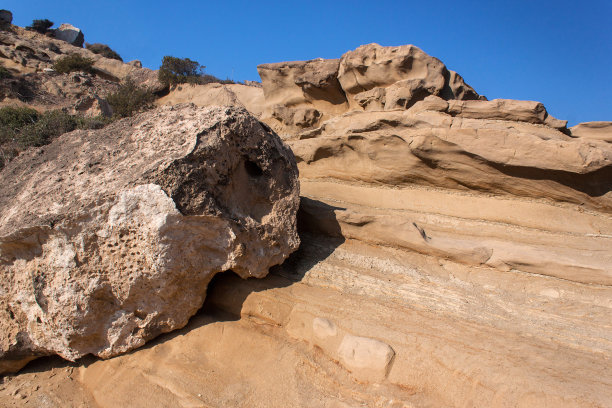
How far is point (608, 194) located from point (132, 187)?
13.2 feet

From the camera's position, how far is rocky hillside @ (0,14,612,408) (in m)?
2.49

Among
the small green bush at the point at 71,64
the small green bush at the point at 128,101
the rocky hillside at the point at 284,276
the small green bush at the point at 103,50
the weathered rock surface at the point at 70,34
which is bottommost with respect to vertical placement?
the rocky hillside at the point at 284,276

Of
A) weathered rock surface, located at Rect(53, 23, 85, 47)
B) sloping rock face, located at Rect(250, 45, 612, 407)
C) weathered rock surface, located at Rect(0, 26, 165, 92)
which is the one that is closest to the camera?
sloping rock face, located at Rect(250, 45, 612, 407)

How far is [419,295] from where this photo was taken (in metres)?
3.01

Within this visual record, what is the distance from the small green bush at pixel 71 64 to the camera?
1673cm

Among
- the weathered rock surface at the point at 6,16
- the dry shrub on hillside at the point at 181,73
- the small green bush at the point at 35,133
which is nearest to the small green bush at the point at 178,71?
the dry shrub on hillside at the point at 181,73

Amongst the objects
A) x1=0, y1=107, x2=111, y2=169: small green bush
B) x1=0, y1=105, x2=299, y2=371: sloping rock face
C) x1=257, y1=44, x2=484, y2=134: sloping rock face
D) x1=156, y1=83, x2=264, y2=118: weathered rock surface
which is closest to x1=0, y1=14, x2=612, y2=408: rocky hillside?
x1=0, y1=105, x2=299, y2=371: sloping rock face

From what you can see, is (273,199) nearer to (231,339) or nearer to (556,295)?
(231,339)

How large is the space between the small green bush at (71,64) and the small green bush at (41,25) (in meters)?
9.02

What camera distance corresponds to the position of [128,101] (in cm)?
1465

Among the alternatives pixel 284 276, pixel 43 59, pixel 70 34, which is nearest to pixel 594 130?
pixel 284 276

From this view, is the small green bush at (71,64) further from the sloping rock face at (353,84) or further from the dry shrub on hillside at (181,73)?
the sloping rock face at (353,84)

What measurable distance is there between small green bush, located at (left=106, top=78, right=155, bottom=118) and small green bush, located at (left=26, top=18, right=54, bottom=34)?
45.1ft

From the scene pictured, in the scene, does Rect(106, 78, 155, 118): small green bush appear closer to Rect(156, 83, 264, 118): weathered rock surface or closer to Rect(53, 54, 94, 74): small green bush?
Rect(156, 83, 264, 118): weathered rock surface
